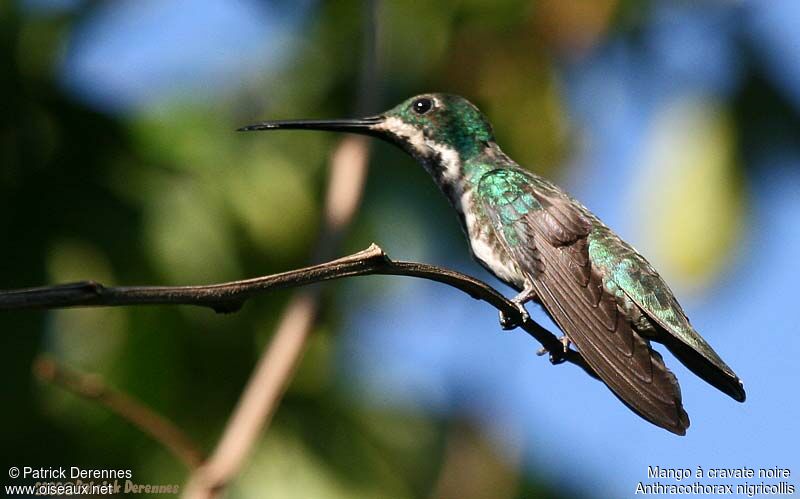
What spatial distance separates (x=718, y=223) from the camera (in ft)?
16.0

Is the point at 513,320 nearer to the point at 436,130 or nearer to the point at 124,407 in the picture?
the point at 124,407

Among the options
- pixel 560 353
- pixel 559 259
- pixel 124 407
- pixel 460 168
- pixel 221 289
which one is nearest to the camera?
pixel 221 289

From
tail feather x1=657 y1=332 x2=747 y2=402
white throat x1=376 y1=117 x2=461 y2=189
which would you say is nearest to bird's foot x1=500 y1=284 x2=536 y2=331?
tail feather x1=657 y1=332 x2=747 y2=402

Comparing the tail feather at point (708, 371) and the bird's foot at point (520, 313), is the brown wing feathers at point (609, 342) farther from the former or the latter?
the tail feather at point (708, 371)

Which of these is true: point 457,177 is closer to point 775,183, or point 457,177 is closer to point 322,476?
point 322,476

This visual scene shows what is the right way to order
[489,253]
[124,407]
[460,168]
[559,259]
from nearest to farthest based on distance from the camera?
[124,407] → [559,259] → [489,253] → [460,168]

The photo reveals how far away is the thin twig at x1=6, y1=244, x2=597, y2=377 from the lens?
4.85 feet

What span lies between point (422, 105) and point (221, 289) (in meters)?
2.88

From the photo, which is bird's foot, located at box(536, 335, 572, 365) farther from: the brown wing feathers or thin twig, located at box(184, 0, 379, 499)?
thin twig, located at box(184, 0, 379, 499)

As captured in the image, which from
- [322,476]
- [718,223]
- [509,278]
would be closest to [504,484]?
[322,476]

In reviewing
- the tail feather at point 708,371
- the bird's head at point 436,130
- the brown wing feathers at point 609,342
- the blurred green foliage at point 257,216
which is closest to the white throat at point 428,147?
the bird's head at point 436,130

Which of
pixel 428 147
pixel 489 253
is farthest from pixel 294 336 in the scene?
pixel 428 147

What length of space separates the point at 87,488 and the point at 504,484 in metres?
1.80

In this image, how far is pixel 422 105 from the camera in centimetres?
451
